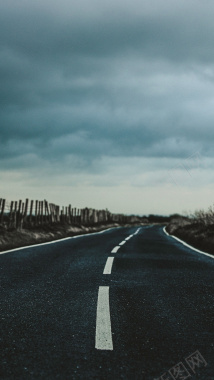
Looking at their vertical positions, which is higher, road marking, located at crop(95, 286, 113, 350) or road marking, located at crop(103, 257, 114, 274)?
road marking, located at crop(103, 257, 114, 274)

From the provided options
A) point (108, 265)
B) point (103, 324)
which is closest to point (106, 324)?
point (103, 324)

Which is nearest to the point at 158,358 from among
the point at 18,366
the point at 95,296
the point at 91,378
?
the point at 91,378

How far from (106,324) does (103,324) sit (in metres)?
0.03

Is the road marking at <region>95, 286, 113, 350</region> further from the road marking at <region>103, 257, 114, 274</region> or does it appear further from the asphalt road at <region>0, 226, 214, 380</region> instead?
the road marking at <region>103, 257, 114, 274</region>

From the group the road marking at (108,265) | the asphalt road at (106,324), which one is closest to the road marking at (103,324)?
the asphalt road at (106,324)

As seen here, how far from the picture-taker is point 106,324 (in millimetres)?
3992

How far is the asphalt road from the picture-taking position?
2924 millimetres

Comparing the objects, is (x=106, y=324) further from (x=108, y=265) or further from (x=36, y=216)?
(x=36, y=216)

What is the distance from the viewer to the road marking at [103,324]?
340 centimetres

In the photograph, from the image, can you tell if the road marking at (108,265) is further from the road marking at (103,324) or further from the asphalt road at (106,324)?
the road marking at (103,324)

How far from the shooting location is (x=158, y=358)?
10.2 feet

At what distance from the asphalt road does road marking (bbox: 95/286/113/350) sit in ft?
0.03

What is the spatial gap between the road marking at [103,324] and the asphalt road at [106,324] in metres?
0.01

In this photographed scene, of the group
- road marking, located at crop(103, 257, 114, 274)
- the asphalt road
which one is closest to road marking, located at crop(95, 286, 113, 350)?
the asphalt road
